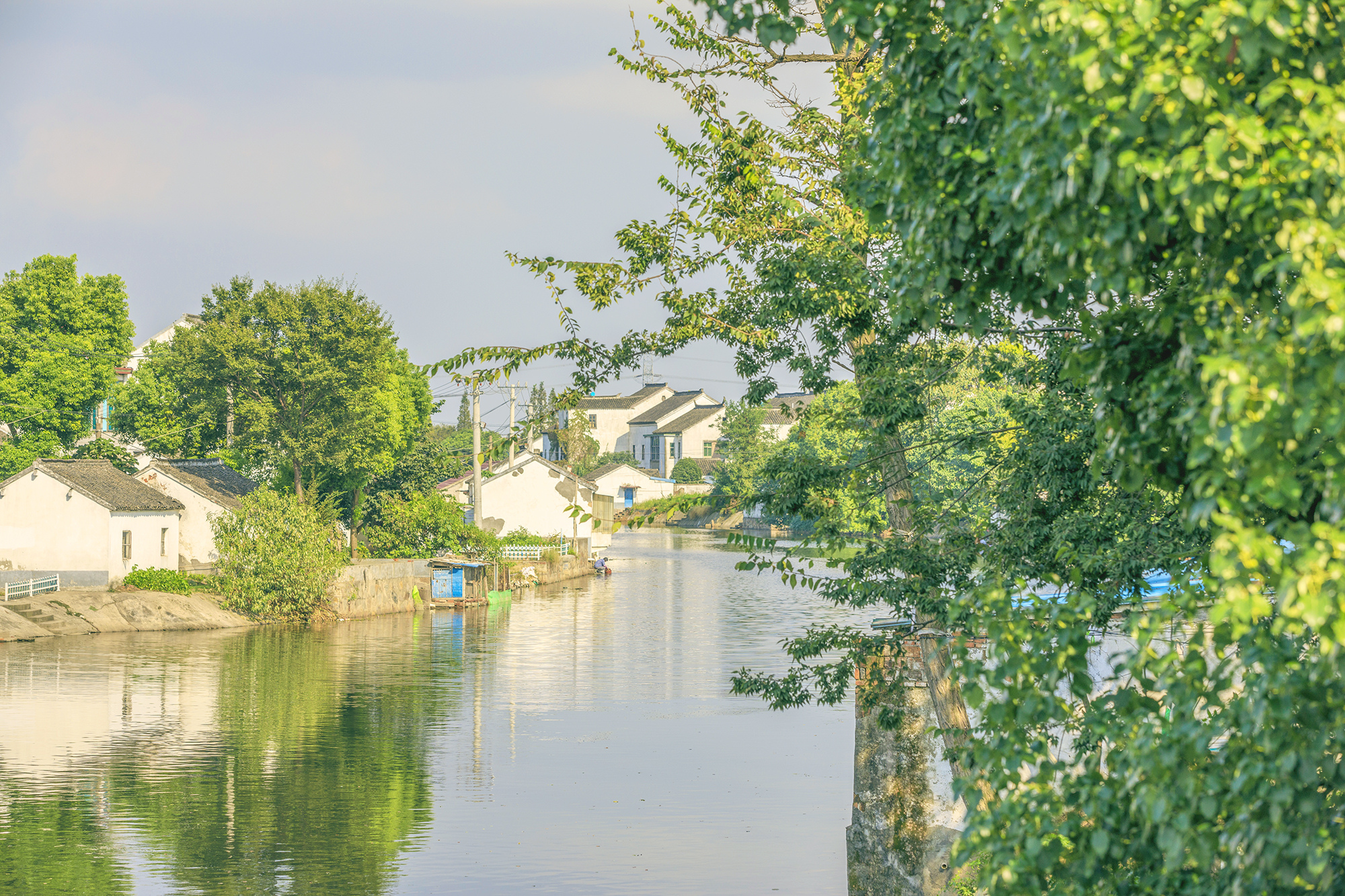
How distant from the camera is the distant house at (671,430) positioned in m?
129

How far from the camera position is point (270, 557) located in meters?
45.2

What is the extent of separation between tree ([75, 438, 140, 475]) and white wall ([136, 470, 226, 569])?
252 cm

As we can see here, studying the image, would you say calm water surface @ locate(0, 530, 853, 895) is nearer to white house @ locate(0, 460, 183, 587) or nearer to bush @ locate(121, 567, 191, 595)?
bush @ locate(121, 567, 191, 595)

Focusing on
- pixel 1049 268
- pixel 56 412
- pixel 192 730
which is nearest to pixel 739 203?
pixel 1049 268

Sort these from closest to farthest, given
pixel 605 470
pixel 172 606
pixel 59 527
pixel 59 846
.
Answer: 1. pixel 59 846
2. pixel 172 606
3. pixel 59 527
4. pixel 605 470

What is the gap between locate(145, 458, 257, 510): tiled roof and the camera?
50781 millimetres

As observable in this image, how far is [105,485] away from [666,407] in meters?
91.4

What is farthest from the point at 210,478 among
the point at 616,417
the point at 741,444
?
the point at 616,417

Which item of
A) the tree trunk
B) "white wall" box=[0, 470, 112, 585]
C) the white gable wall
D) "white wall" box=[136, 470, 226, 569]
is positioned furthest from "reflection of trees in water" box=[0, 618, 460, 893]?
the tree trunk

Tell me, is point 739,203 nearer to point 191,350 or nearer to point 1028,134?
point 1028,134

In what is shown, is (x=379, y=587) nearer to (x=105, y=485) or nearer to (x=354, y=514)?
(x=354, y=514)

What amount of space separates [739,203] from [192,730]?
21.1m

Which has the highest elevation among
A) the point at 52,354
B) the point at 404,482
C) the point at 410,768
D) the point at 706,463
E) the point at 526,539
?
the point at 52,354

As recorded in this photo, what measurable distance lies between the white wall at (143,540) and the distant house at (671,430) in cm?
7584
